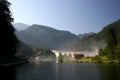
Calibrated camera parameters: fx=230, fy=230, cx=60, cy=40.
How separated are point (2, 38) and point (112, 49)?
91604 millimetres

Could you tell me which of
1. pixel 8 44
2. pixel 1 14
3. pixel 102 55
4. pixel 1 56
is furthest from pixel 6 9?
→ pixel 102 55

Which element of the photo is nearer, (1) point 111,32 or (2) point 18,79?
(2) point 18,79

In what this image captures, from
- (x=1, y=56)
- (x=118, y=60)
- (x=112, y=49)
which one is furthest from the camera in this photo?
(x=112, y=49)

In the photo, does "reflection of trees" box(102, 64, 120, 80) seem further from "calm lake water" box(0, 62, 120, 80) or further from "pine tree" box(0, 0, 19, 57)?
"pine tree" box(0, 0, 19, 57)

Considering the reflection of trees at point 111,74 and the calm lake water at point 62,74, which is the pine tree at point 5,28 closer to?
the calm lake water at point 62,74

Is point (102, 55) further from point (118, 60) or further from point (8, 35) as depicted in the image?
point (8, 35)

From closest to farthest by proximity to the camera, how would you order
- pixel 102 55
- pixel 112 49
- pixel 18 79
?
pixel 18 79
pixel 112 49
pixel 102 55

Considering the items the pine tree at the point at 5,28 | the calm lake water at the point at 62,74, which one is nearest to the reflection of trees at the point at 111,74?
the calm lake water at the point at 62,74

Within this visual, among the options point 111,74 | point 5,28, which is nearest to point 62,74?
point 111,74

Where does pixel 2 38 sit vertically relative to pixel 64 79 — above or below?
above

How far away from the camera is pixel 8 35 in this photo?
379 feet

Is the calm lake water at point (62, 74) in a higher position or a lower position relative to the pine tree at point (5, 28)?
lower

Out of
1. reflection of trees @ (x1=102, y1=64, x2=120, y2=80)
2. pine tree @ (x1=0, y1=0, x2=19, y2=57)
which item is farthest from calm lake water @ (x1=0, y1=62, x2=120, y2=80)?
pine tree @ (x1=0, y1=0, x2=19, y2=57)

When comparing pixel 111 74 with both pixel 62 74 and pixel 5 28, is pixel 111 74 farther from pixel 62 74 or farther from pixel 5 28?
pixel 5 28
